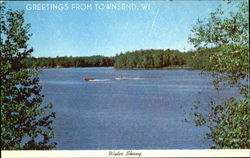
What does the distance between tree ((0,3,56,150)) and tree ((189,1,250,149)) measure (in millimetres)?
3293

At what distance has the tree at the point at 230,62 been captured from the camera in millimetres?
5812

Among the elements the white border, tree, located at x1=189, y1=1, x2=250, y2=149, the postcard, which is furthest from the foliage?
the white border

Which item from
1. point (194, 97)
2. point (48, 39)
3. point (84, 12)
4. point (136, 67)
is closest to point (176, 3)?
point (84, 12)

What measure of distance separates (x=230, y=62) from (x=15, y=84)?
4028 mm

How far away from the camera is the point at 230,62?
584cm

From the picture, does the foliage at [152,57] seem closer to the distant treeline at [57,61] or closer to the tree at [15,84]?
the distant treeline at [57,61]

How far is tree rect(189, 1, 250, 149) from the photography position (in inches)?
229

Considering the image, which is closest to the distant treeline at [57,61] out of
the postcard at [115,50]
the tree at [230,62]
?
the postcard at [115,50]

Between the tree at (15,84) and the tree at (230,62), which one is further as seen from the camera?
the tree at (15,84)

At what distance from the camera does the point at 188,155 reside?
6.17m

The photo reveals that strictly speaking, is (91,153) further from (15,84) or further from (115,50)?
(115,50)

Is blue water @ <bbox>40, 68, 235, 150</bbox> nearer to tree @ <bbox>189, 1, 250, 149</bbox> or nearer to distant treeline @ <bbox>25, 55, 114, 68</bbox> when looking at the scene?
distant treeline @ <bbox>25, 55, 114, 68</bbox>

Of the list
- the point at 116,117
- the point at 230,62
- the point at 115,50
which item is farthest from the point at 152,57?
the point at 230,62

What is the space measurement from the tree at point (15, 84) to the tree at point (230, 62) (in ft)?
10.8
